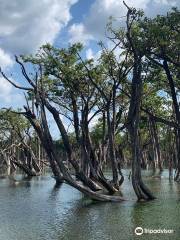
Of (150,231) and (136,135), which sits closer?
(150,231)

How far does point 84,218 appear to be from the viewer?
25719 mm

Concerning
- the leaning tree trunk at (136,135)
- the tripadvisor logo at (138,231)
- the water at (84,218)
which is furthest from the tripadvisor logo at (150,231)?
the leaning tree trunk at (136,135)

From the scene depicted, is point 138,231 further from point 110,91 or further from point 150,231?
point 110,91

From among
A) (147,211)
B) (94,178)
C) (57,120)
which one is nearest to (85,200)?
(94,178)

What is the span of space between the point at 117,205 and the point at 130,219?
5815 mm

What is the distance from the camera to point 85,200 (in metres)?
34.8

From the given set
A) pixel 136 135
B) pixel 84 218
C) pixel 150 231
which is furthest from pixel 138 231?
pixel 136 135

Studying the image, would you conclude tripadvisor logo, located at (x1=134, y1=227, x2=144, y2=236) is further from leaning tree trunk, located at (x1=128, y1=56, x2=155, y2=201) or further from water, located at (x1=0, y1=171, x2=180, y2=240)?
leaning tree trunk, located at (x1=128, y1=56, x2=155, y2=201)

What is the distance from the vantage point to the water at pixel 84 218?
68.8ft

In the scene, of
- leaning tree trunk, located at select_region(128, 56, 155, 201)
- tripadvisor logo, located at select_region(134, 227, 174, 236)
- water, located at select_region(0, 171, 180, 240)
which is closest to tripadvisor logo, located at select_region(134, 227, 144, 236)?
tripadvisor logo, located at select_region(134, 227, 174, 236)

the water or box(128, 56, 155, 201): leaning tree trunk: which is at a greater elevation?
box(128, 56, 155, 201): leaning tree trunk

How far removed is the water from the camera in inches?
826

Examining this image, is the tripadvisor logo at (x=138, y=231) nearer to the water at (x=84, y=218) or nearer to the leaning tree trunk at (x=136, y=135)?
the water at (x=84, y=218)

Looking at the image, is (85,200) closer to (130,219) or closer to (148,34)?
(130,219)
